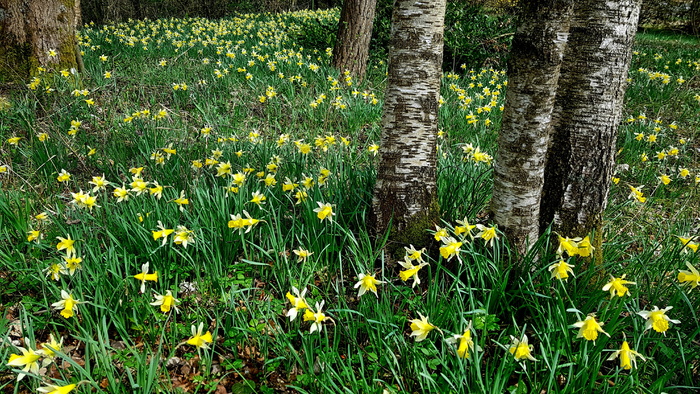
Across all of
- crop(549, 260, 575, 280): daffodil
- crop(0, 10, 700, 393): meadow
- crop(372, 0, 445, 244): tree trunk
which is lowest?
crop(0, 10, 700, 393): meadow

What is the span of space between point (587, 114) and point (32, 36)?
205 inches

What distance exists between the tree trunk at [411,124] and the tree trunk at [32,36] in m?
4.17

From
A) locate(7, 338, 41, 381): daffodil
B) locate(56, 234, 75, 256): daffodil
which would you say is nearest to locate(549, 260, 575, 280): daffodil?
locate(7, 338, 41, 381): daffodil

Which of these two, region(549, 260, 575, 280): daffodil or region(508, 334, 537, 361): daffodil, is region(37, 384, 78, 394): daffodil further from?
region(549, 260, 575, 280): daffodil

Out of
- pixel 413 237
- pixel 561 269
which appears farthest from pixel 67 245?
pixel 561 269

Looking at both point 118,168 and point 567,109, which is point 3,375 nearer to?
point 118,168

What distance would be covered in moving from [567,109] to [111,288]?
7.10 ft

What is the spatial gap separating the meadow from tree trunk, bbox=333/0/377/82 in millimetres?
1828

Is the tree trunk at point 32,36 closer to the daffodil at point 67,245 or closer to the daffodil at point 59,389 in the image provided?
the daffodil at point 67,245

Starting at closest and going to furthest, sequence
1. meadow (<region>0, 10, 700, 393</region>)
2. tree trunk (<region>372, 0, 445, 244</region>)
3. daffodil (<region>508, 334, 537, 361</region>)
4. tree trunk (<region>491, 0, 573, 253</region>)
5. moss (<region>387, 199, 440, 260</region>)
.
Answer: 1. daffodil (<region>508, 334, 537, 361</region>)
2. meadow (<region>0, 10, 700, 393</region>)
3. tree trunk (<region>491, 0, 573, 253</region>)
4. tree trunk (<region>372, 0, 445, 244</region>)
5. moss (<region>387, 199, 440, 260</region>)

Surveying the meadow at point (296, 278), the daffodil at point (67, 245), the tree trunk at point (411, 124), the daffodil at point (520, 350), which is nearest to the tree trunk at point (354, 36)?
the meadow at point (296, 278)

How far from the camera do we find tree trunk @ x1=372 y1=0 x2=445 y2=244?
2.16m

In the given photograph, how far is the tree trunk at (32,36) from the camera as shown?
15.1 feet

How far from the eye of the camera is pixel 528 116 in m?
1.98
